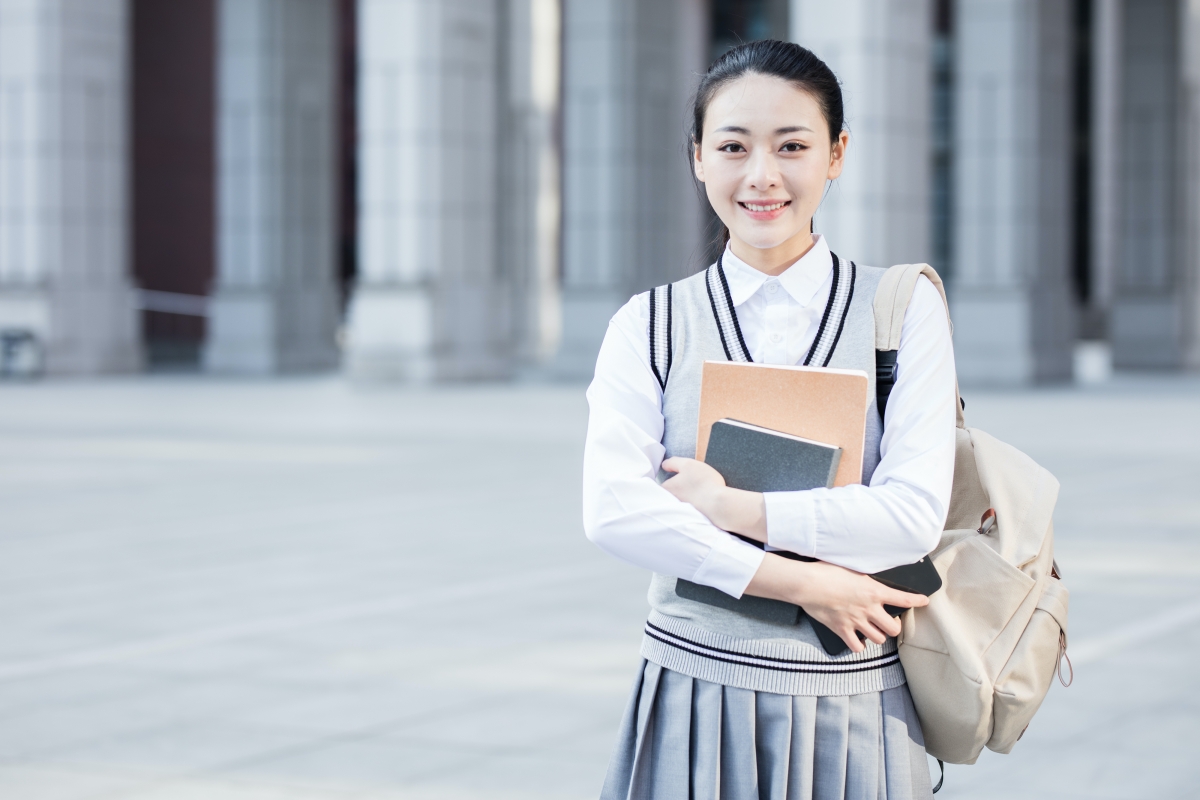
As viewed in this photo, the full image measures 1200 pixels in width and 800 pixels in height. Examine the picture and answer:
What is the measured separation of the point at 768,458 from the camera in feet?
8.36

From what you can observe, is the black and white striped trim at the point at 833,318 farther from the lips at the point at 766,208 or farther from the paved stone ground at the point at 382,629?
the paved stone ground at the point at 382,629

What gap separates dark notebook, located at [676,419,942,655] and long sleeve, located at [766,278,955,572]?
0.04m

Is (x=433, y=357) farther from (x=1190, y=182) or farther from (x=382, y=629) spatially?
(x=382, y=629)

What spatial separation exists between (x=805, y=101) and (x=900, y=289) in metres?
0.37

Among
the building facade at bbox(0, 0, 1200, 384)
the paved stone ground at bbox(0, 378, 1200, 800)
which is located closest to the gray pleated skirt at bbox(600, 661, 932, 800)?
the paved stone ground at bbox(0, 378, 1200, 800)

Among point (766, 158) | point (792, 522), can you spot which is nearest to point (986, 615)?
point (792, 522)

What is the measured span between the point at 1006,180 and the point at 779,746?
2597 cm

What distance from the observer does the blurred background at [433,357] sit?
231 inches

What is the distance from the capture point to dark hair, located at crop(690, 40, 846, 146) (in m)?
2.64

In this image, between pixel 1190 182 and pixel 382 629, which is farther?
pixel 1190 182

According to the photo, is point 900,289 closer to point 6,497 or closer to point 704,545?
point 704,545

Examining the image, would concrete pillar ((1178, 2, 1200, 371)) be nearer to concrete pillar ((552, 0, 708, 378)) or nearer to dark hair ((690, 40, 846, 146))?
concrete pillar ((552, 0, 708, 378))

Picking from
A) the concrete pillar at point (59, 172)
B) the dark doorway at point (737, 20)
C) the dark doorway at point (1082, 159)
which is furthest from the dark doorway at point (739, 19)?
the concrete pillar at point (59, 172)

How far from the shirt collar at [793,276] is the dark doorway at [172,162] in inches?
1502
